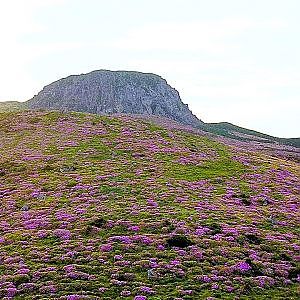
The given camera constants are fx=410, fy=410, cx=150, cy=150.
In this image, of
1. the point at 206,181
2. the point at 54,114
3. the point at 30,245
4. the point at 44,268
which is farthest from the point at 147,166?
the point at 54,114

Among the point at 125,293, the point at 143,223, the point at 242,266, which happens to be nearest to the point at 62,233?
the point at 143,223

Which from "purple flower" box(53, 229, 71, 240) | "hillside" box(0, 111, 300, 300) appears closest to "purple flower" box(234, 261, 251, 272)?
"hillside" box(0, 111, 300, 300)

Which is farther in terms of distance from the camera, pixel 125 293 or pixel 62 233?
pixel 62 233

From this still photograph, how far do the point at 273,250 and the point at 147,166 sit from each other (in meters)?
29.0

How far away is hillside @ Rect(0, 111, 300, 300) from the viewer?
2417 cm

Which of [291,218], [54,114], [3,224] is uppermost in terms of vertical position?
[54,114]

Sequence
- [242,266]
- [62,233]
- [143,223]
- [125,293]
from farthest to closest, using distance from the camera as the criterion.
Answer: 1. [143,223]
2. [62,233]
3. [242,266]
4. [125,293]

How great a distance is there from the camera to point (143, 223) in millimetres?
33938

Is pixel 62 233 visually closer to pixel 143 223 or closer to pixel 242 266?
pixel 143 223

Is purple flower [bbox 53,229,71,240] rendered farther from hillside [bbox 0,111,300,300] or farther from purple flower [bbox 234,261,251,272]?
purple flower [bbox 234,261,251,272]

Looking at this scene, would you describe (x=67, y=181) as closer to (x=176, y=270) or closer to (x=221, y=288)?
(x=176, y=270)

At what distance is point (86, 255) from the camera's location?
2777 centimetres

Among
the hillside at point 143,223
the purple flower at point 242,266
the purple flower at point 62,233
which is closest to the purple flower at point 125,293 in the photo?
the hillside at point 143,223

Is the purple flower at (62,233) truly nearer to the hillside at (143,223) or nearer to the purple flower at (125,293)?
the hillside at (143,223)
